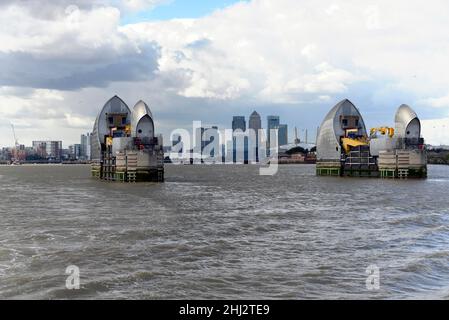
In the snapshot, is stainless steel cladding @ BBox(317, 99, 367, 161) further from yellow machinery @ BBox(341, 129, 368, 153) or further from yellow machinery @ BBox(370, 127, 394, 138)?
yellow machinery @ BBox(370, 127, 394, 138)

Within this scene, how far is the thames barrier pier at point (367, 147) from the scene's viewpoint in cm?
9050

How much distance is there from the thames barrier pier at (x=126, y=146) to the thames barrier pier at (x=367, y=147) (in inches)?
1477

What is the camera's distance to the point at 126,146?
86.4 meters

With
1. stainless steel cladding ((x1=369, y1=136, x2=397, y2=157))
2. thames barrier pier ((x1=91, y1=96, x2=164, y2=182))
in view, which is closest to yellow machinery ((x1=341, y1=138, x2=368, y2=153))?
stainless steel cladding ((x1=369, y1=136, x2=397, y2=157))

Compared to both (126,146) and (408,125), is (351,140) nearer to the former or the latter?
(408,125)

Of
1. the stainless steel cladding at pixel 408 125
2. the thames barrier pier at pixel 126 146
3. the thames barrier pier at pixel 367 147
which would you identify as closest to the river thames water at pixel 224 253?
the thames barrier pier at pixel 126 146

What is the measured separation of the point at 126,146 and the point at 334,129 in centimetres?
4471

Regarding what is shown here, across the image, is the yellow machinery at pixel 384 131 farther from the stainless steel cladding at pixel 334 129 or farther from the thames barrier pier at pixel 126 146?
the thames barrier pier at pixel 126 146

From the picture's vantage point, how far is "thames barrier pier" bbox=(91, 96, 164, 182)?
84.1 metres

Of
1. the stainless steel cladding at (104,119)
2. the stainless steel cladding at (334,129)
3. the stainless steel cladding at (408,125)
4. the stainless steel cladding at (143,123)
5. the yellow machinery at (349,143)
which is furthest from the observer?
the stainless steel cladding at (334,129)

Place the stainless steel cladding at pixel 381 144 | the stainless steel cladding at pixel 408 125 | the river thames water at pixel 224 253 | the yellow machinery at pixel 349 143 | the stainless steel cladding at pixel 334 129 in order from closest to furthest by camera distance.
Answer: the river thames water at pixel 224 253 < the stainless steel cladding at pixel 381 144 < the stainless steel cladding at pixel 408 125 < the yellow machinery at pixel 349 143 < the stainless steel cladding at pixel 334 129

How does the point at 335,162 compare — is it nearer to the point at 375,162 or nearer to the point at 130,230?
the point at 375,162

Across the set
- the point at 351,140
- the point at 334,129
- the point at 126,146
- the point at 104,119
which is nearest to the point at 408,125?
the point at 351,140

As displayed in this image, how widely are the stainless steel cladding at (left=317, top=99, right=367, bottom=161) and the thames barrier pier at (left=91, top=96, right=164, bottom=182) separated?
37.4 m
